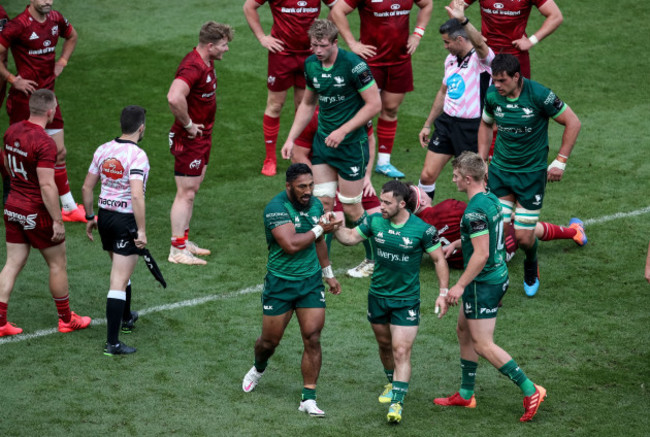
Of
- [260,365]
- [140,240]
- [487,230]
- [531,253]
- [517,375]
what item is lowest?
[531,253]

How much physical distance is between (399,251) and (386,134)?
5705 millimetres

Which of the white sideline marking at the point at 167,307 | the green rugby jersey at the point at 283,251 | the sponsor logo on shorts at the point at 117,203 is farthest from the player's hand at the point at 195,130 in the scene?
the green rugby jersey at the point at 283,251

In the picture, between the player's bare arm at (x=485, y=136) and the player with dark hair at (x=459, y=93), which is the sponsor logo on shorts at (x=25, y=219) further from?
the player with dark hair at (x=459, y=93)

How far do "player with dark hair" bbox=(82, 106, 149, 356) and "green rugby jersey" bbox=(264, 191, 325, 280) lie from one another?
1469 millimetres

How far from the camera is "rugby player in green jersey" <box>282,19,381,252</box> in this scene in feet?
31.6

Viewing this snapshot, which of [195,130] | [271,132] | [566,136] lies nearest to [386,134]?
[271,132]

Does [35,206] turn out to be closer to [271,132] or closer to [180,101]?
[180,101]

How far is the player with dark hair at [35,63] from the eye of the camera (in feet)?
37.8

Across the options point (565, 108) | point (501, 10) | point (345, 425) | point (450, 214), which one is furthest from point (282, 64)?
point (345, 425)

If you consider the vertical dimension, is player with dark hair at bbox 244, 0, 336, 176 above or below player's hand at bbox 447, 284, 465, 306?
below

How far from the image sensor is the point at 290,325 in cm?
921

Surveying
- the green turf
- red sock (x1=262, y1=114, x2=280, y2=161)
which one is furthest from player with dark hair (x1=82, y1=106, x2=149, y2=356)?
red sock (x1=262, y1=114, x2=280, y2=161)

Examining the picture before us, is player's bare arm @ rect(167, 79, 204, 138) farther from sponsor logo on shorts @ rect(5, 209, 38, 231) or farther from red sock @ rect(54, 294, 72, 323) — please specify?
red sock @ rect(54, 294, 72, 323)

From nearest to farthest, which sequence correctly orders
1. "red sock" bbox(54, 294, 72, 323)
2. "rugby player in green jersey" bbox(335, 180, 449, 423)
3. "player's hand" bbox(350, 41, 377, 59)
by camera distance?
"rugby player in green jersey" bbox(335, 180, 449, 423) → "red sock" bbox(54, 294, 72, 323) → "player's hand" bbox(350, 41, 377, 59)
